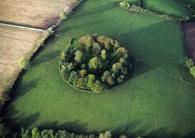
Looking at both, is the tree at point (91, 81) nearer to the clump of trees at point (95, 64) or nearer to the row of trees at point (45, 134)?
the clump of trees at point (95, 64)

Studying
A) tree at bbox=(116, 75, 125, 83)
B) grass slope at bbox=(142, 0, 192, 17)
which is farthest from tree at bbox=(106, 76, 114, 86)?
grass slope at bbox=(142, 0, 192, 17)

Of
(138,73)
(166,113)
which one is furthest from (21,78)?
(166,113)

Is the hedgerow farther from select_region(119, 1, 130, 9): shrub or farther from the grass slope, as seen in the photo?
the grass slope

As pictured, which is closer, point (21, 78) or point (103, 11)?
point (21, 78)

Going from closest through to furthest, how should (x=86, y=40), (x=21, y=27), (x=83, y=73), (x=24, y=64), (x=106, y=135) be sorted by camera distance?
(x=106, y=135), (x=83, y=73), (x=24, y=64), (x=86, y=40), (x=21, y=27)

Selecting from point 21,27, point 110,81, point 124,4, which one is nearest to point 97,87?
point 110,81

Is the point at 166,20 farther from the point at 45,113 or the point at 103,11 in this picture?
the point at 45,113

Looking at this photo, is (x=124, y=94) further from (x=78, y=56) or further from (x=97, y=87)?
(x=78, y=56)
